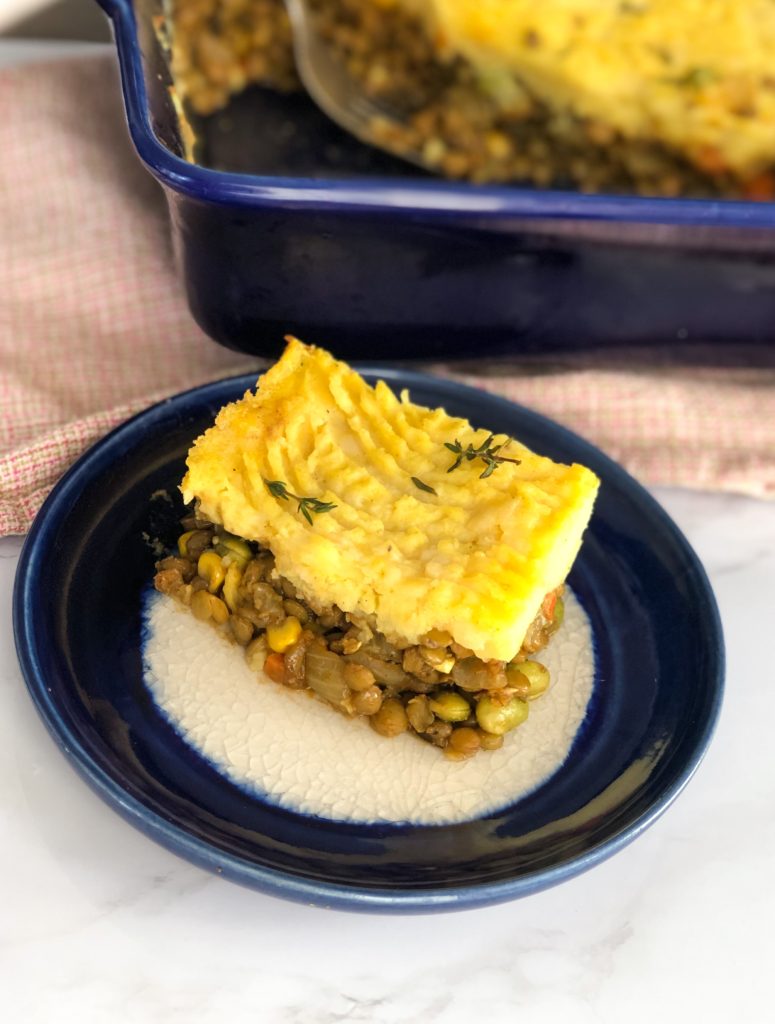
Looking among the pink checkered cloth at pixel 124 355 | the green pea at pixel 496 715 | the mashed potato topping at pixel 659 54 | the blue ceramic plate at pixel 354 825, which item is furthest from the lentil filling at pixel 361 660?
the mashed potato topping at pixel 659 54

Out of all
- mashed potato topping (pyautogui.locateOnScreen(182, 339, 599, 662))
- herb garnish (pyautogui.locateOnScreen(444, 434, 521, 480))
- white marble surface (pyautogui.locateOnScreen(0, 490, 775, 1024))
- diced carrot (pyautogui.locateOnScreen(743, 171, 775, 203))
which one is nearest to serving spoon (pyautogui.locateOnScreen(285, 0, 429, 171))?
diced carrot (pyautogui.locateOnScreen(743, 171, 775, 203))

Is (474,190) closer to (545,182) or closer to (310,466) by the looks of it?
(310,466)

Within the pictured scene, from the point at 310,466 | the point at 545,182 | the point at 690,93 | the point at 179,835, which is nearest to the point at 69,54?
the point at 545,182

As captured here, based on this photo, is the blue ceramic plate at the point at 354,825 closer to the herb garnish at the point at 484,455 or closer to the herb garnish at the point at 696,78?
the herb garnish at the point at 484,455

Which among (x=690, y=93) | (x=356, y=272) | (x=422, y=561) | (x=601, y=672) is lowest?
(x=601, y=672)

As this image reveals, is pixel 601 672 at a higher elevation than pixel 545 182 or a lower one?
lower

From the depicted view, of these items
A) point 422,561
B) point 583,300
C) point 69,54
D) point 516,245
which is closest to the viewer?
point 422,561

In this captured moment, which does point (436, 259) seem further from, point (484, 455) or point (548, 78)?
point (548, 78)
